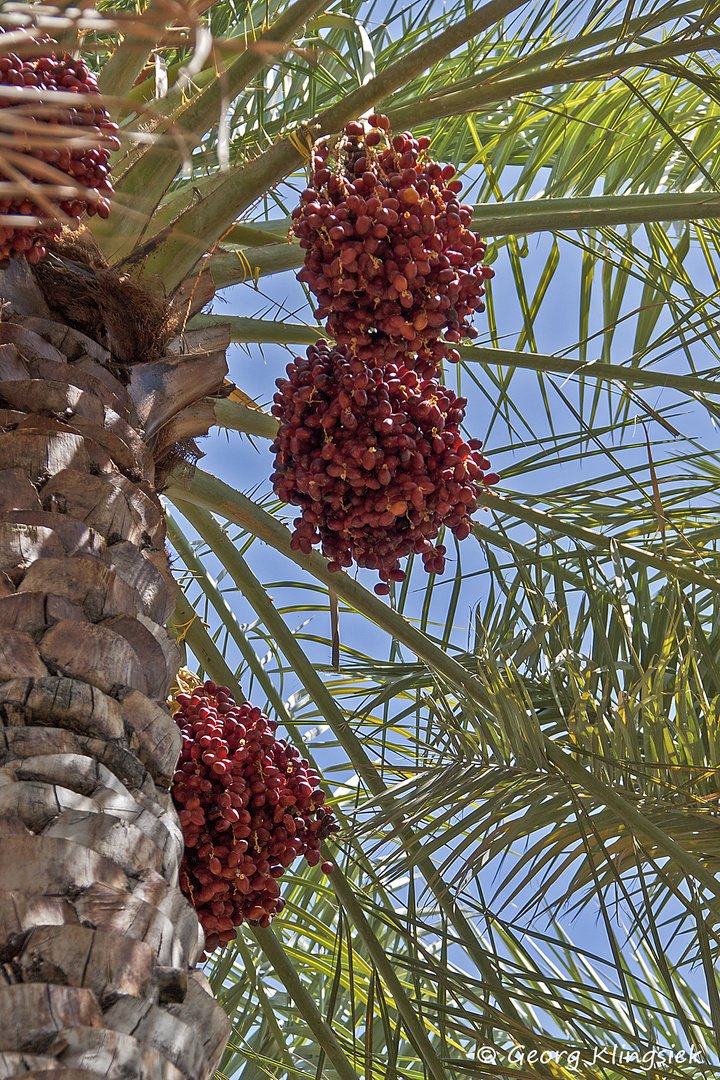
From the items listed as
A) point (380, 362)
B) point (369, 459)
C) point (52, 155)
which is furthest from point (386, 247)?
point (52, 155)

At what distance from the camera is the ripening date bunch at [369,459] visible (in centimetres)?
179

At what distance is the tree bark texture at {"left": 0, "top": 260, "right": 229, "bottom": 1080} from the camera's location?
95 centimetres

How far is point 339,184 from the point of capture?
1.71 metres

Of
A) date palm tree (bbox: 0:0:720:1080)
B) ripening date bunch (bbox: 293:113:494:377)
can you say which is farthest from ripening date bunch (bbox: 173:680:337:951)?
ripening date bunch (bbox: 293:113:494:377)

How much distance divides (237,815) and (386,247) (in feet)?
3.38

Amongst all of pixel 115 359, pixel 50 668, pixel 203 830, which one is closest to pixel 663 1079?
pixel 203 830

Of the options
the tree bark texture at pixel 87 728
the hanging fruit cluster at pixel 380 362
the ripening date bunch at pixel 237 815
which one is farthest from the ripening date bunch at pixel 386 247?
the ripening date bunch at pixel 237 815

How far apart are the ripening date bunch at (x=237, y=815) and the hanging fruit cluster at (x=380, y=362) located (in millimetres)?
384

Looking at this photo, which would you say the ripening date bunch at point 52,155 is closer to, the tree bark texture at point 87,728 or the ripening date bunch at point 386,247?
the tree bark texture at point 87,728

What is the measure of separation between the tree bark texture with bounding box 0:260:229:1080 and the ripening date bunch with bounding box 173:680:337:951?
1.28ft

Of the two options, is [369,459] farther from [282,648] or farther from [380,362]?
[282,648]

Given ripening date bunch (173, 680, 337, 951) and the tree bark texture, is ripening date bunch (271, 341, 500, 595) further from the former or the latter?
ripening date bunch (173, 680, 337, 951)

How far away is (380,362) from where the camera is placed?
1779mm

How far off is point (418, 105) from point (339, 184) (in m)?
0.36
